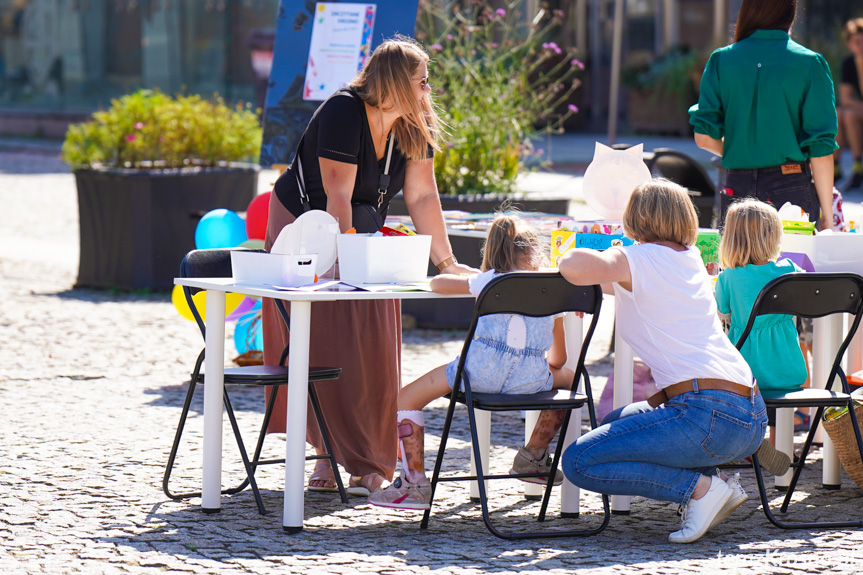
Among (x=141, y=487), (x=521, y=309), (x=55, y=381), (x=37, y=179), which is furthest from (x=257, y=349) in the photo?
(x=37, y=179)

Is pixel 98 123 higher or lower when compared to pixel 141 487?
higher

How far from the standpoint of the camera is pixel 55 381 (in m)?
6.55

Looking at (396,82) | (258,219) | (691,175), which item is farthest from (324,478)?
(691,175)

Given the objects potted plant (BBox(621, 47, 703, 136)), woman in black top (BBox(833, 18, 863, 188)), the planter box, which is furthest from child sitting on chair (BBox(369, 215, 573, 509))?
potted plant (BBox(621, 47, 703, 136))

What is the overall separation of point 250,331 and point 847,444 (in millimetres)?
3137

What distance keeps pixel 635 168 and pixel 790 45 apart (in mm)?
1243

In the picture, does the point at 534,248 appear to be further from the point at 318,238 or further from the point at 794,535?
the point at 794,535

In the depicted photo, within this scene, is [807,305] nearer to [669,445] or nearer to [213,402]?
[669,445]

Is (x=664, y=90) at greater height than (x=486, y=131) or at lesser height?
greater

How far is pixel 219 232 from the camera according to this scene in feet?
21.7

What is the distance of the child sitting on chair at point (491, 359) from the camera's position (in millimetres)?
Answer: 4211

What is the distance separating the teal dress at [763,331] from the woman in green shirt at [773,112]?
1.31 metres

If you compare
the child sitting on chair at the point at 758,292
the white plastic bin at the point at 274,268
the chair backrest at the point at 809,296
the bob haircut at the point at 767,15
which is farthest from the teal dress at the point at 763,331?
the bob haircut at the point at 767,15

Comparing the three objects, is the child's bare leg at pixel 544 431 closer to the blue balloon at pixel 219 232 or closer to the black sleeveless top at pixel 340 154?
the black sleeveless top at pixel 340 154
